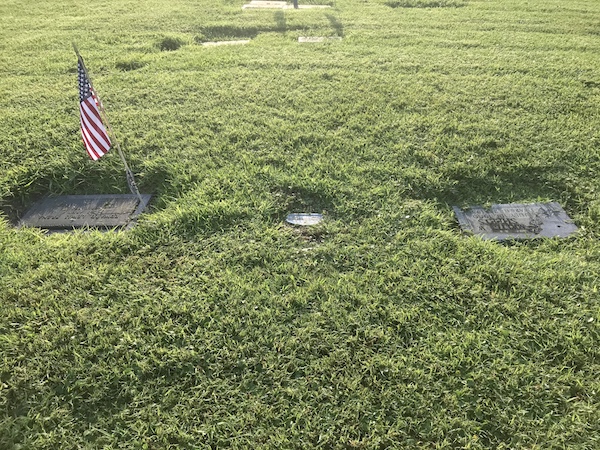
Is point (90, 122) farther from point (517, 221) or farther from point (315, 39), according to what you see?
point (315, 39)

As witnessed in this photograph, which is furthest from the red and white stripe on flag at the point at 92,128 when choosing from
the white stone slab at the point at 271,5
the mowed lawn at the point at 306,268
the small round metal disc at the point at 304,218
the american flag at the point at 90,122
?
the white stone slab at the point at 271,5

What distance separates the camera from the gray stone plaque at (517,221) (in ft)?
10.1

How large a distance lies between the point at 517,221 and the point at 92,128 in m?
3.20

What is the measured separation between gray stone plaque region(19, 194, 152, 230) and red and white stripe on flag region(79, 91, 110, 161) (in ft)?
1.65

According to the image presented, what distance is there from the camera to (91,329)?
2447 mm

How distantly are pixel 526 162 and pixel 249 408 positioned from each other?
3.12 m

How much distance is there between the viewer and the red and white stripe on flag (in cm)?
293

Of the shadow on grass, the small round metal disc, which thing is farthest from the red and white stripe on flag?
the shadow on grass

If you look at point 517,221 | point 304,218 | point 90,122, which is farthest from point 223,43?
point 517,221

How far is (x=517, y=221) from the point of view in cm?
316

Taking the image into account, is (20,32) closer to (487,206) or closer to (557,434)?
(487,206)

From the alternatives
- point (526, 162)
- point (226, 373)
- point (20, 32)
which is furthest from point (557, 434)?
point (20, 32)

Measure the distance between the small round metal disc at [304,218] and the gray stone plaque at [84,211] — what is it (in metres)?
1.20

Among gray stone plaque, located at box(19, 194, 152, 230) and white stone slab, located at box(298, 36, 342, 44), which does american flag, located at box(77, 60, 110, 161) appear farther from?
white stone slab, located at box(298, 36, 342, 44)
